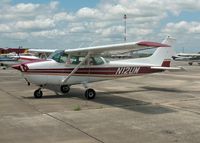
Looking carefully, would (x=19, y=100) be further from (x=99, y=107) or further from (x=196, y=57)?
(x=196, y=57)

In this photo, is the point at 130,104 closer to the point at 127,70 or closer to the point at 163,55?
the point at 127,70

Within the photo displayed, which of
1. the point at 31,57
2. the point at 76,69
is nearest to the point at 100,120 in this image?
the point at 76,69

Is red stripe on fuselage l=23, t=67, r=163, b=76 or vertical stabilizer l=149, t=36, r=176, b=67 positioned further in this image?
vertical stabilizer l=149, t=36, r=176, b=67

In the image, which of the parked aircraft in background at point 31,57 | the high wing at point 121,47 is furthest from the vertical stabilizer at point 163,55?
the parked aircraft in background at point 31,57

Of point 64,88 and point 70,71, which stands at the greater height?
point 70,71

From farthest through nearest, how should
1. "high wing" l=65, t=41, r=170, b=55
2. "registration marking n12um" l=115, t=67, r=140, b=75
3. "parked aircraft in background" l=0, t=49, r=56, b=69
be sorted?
"parked aircraft in background" l=0, t=49, r=56, b=69, "registration marking n12um" l=115, t=67, r=140, b=75, "high wing" l=65, t=41, r=170, b=55

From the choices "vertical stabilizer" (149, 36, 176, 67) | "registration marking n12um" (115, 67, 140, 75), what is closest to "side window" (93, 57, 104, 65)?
"registration marking n12um" (115, 67, 140, 75)

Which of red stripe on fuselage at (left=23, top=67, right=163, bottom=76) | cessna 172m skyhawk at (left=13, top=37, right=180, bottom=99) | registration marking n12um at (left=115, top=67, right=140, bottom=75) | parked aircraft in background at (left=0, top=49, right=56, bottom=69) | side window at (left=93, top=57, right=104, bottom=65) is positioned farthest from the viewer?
parked aircraft in background at (left=0, top=49, right=56, bottom=69)

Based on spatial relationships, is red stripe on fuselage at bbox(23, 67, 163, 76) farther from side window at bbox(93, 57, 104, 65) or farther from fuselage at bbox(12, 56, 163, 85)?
side window at bbox(93, 57, 104, 65)

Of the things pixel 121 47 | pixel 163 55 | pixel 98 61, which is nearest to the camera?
pixel 121 47

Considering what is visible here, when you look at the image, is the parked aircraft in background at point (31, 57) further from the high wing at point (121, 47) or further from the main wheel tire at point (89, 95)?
the main wheel tire at point (89, 95)

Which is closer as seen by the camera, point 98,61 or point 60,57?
point 60,57

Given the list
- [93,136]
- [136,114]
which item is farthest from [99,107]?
[93,136]

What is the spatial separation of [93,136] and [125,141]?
745 mm
